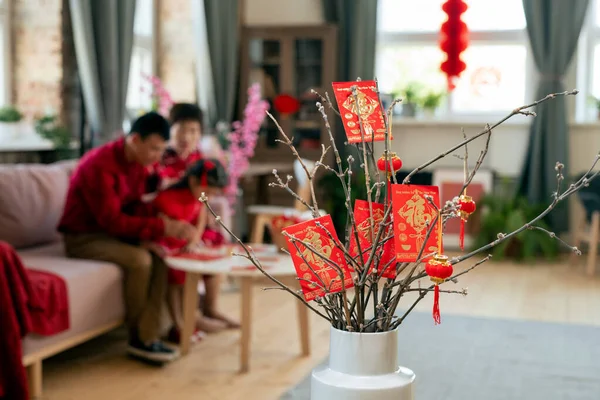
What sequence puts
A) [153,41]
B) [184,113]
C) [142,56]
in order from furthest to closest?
[153,41] < [142,56] < [184,113]

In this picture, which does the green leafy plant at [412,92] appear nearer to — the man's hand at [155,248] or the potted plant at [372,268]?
the man's hand at [155,248]

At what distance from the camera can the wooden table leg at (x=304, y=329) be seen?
3.57 meters

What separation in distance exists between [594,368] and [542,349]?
12.9 inches

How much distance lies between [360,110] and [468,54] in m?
6.09

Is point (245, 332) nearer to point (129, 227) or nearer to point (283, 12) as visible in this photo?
point (129, 227)

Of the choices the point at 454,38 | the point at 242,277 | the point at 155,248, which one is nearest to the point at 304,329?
the point at 242,277

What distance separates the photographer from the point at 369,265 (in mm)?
A: 1104

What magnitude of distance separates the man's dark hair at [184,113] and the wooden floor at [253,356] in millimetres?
1087

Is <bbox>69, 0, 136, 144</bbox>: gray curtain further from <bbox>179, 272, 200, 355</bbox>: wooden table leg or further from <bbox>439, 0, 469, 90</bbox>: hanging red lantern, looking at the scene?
<bbox>439, 0, 469, 90</bbox>: hanging red lantern

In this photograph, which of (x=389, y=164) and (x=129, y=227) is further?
(x=129, y=227)

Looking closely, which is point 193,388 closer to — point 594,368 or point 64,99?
point 594,368

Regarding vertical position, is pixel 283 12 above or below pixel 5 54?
above

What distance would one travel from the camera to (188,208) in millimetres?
3814

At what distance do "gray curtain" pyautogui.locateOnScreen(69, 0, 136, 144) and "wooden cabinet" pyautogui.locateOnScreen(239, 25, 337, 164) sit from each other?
81.1 inches
